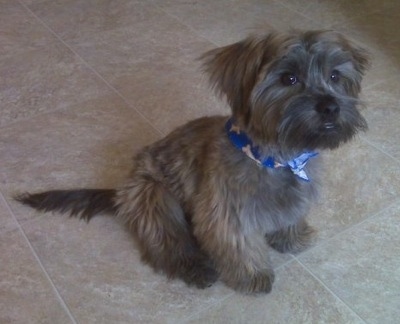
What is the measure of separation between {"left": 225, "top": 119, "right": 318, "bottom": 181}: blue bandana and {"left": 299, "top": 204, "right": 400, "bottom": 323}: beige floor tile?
15.0 inches

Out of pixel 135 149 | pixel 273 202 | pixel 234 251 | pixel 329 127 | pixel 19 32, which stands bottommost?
pixel 19 32

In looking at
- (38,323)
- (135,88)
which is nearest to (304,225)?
(38,323)

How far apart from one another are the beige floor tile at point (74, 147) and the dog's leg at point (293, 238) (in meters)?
0.62

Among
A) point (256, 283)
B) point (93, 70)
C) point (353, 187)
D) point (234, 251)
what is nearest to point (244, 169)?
point (234, 251)

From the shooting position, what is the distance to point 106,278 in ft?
5.52

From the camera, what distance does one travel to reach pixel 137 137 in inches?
86.6

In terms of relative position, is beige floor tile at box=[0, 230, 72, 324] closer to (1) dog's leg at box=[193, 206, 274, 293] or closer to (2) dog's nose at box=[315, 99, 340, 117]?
(1) dog's leg at box=[193, 206, 274, 293]

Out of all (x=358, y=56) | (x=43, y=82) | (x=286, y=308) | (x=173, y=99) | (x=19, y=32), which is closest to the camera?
(x=358, y=56)

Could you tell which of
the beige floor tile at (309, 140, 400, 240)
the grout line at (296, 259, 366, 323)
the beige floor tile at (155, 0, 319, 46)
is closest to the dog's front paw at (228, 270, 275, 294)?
the grout line at (296, 259, 366, 323)

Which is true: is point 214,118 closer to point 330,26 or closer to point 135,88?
point 135,88

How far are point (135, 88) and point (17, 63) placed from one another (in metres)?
0.66

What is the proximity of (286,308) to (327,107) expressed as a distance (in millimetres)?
630

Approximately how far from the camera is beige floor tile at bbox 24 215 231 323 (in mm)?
1587

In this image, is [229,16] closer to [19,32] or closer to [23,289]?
[19,32]
